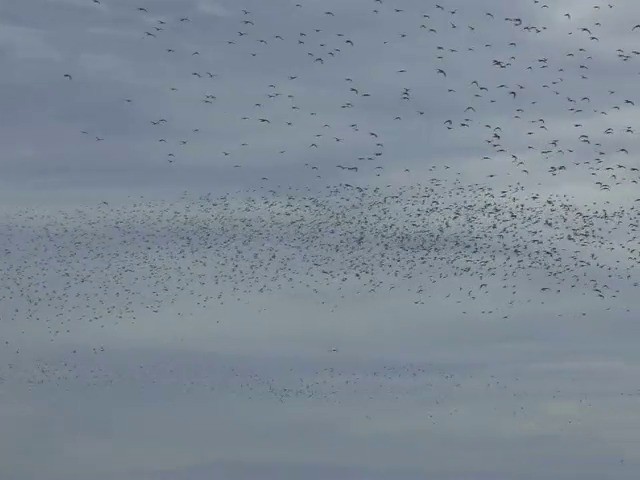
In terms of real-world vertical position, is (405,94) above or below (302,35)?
below

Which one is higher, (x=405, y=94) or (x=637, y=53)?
(x=637, y=53)

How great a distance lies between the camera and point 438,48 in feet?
189

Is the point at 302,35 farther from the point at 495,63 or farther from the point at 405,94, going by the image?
the point at 495,63

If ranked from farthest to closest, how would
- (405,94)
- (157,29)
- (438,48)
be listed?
1. (405,94)
2. (438,48)
3. (157,29)

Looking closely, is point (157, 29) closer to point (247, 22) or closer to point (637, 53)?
point (247, 22)

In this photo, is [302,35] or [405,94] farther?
[405,94]

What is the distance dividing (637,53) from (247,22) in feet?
201

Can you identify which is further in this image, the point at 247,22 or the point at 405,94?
the point at 405,94

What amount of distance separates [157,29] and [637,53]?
72997 millimetres

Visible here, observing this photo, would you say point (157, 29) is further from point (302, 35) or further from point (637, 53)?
point (637, 53)

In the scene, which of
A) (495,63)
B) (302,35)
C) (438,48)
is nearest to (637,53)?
(495,63)

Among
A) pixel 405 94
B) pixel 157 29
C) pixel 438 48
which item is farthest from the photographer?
pixel 405 94

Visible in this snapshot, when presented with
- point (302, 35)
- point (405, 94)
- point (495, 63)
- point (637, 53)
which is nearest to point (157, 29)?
point (302, 35)

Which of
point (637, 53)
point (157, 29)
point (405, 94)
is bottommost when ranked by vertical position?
point (405, 94)
